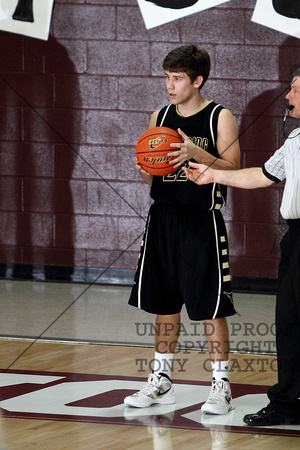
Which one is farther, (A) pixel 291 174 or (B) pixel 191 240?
(B) pixel 191 240

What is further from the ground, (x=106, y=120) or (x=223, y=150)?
(x=106, y=120)

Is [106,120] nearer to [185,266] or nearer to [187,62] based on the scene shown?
[187,62]

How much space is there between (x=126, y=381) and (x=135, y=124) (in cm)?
268

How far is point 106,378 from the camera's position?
357 centimetres

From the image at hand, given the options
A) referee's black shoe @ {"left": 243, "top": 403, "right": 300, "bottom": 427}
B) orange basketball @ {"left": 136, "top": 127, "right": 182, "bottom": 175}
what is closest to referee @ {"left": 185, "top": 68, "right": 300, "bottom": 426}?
referee's black shoe @ {"left": 243, "top": 403, "right": 300, "bottom": 427}

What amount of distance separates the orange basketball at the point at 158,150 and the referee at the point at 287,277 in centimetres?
11

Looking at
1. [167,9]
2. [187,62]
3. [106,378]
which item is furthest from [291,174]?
[167,9]

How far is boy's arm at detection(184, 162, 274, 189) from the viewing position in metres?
2.98

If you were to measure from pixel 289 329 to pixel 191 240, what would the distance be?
1.64 feet

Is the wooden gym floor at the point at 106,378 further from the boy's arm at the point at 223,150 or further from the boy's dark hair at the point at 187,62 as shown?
the boy's dark hair at the point at 187,62

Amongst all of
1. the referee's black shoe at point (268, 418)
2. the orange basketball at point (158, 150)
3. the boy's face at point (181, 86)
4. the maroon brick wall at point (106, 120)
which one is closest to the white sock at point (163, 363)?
the referee's black shoe at point (268, 418)

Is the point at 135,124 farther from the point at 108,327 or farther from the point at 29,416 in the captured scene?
the point at 29,416

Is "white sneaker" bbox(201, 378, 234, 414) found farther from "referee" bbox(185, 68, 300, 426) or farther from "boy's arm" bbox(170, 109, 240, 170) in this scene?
"boy's arm" bbox(170, 109, 240, 170)

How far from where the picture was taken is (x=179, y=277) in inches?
124
